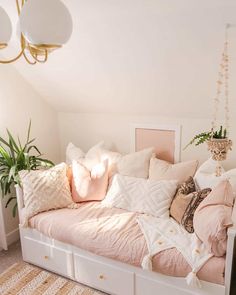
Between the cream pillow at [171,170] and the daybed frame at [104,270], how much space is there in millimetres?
672

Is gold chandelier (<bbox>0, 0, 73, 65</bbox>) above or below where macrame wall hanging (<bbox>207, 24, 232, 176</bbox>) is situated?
above

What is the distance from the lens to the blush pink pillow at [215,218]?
1.78m

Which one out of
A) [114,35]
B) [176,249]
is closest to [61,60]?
[114,35]

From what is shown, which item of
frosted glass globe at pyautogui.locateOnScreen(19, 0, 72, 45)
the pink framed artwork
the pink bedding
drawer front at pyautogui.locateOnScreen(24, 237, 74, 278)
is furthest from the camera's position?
the pink framed artwork

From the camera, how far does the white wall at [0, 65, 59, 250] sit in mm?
2912

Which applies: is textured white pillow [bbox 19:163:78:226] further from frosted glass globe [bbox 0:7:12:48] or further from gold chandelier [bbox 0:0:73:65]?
gold chandelier [bbox 0:0:73:65]

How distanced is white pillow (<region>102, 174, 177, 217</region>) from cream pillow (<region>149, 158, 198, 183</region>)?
10 cm

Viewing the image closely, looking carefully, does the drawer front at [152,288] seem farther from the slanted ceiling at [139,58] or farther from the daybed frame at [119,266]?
the slanted ceiling at [139,58]

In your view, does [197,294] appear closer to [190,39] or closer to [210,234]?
[210,234]

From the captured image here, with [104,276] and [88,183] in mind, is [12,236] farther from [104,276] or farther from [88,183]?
[104,276]

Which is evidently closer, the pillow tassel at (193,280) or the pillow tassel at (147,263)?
the pillow tassel at (193,280)

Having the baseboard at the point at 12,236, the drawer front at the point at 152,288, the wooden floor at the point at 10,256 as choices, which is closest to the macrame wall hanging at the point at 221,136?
the drawer front at the point at 152,288

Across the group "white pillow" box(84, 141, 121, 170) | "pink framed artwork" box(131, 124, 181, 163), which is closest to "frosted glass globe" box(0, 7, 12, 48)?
"white pillow" box(84, 141, 121, 170)

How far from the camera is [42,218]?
249cm
